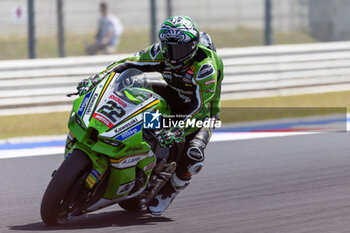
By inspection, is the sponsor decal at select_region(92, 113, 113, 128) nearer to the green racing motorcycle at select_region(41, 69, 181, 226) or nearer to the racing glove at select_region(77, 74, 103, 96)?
the green racing motorcycle at select_region(41, 69, 181, 226)

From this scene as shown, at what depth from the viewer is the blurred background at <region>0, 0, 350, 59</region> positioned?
11938 millimetres

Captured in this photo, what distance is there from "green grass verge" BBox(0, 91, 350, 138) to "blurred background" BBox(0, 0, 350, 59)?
1.28m

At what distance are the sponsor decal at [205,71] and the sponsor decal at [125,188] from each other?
104 centimetres

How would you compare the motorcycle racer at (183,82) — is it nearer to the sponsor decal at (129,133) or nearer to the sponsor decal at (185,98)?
the sponsor decal at (185,98)

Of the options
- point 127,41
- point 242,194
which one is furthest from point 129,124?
point 127,41

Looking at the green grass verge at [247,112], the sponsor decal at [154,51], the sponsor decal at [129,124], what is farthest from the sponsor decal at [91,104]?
the green grass verge at [247,112]

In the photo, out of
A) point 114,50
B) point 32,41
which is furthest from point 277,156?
point 114,50

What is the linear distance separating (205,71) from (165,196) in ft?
3.73

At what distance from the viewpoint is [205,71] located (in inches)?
226

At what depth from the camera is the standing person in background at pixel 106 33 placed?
12.8 metres

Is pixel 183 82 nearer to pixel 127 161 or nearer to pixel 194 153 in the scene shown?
pixel 194 153

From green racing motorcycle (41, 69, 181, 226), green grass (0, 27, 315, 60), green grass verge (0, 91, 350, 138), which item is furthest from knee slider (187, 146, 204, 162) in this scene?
green grass (0, 27, 315, 60)

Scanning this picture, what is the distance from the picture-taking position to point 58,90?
427 inches

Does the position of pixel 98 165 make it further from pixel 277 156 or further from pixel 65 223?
pixel 277 156
